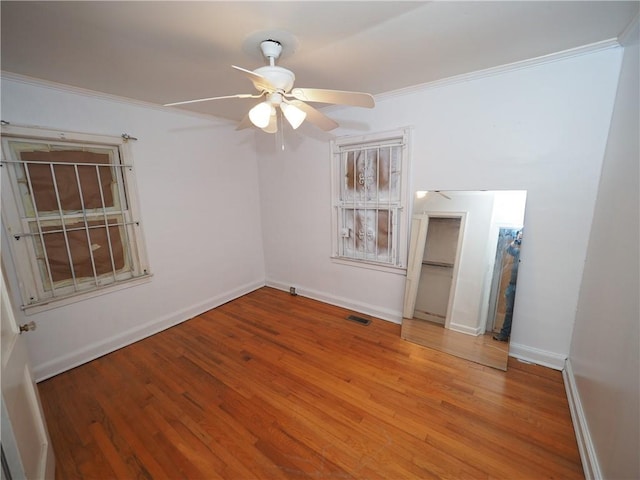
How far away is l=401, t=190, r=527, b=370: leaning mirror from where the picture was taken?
210 cm

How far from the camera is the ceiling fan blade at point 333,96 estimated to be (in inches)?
56.1

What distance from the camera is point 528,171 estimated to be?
2.00 meters

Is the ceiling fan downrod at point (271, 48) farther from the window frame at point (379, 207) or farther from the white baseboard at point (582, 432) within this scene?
the white baseboard at point (582, 432)

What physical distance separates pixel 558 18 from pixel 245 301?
3656mm

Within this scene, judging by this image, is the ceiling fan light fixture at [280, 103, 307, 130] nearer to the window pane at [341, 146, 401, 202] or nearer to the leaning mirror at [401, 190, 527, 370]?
the window pane at [341, 146, 401, 202]

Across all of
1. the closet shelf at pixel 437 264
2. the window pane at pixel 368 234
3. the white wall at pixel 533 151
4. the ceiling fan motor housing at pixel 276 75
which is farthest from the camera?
the window pane at pixel 368 234

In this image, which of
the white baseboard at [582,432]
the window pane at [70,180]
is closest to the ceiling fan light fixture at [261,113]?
the window pane at [70,180]

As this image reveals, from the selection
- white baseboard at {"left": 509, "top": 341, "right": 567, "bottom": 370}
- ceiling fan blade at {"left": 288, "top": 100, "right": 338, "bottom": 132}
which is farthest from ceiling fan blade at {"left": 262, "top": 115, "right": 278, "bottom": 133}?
white baseboard at {"left": 509, "top": 341, "right": 567, "bottom": 370}

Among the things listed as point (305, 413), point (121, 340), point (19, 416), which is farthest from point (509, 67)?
point (121, 340)

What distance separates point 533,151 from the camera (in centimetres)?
196

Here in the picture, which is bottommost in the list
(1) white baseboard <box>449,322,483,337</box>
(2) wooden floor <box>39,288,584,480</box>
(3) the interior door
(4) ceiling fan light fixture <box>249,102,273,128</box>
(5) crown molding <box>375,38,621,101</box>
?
(2) wooden floor <box>39,288,584,480</box>

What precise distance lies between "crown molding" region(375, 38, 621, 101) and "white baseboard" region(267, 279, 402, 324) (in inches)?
86.4

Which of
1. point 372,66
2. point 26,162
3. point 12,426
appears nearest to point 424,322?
point 372,66

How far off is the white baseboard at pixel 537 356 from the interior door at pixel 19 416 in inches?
119
